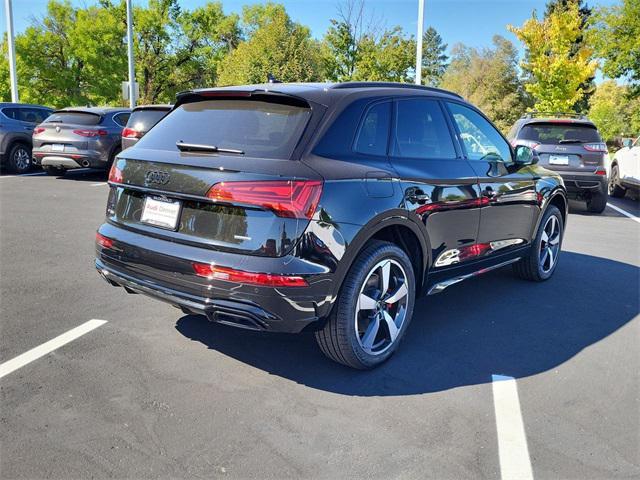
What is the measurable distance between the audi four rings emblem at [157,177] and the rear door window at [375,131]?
1.11 meters

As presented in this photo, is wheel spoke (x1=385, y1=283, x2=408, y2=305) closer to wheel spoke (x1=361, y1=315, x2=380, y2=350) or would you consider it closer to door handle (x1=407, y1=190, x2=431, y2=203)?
wheel spoke (x1=361, y1=315, x2=380, y2=350)

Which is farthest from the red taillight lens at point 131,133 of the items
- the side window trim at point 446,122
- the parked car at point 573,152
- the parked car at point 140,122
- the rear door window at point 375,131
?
the rear door window at point 375,131

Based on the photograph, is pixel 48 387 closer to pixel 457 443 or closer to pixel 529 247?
pixel 457 443

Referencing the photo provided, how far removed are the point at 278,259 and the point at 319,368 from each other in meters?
0.96

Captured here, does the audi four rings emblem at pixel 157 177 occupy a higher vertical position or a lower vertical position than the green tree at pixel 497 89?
lower

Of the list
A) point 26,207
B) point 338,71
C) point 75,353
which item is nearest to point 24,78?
point 338,71

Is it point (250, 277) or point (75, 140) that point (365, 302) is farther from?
point (75, 140)

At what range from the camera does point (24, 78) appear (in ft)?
132

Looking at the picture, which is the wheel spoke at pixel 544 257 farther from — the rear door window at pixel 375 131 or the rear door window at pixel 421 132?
the rear door window at pixel 375 131

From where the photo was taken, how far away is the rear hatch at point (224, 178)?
2.93 meters

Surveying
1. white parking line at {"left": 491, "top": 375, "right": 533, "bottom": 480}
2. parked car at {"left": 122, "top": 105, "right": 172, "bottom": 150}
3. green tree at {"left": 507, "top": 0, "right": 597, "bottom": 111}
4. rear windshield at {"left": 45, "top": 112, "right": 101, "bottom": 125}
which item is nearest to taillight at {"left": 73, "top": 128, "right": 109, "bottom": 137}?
rear windshield at {"left": 45, "top": 112, "right": 101, "bottom": 125}

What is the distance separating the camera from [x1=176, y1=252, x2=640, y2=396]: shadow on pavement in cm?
346

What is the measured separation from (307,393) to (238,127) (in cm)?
158

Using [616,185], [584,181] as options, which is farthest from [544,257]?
[616,185]
